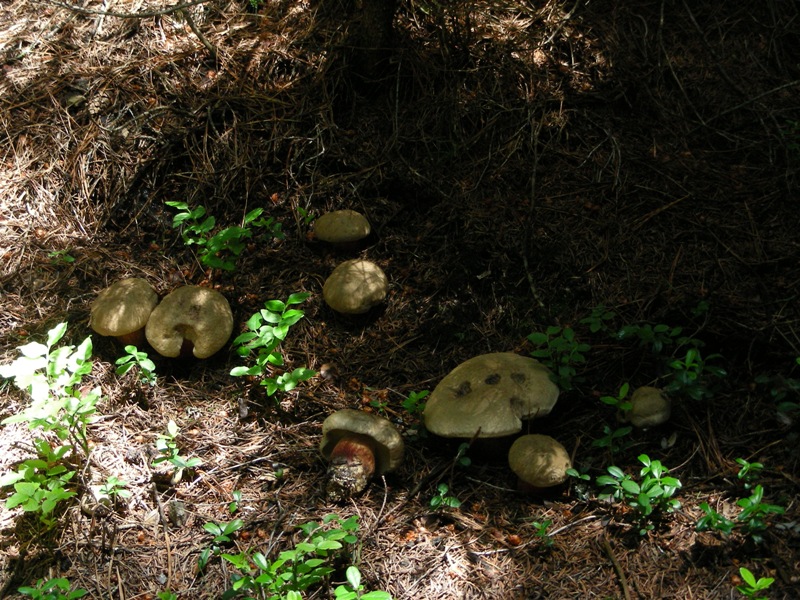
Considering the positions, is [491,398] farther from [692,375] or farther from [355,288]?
[355,288]

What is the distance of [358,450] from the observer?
10.2 ft

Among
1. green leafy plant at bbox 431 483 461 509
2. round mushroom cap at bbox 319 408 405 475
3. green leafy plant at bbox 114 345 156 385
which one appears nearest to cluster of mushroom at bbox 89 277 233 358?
green leafy plant at bbox 114 345 156 385

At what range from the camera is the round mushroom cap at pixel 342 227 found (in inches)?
156

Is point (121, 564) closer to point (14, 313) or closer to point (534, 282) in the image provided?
point (14, 313)

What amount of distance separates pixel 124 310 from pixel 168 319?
0.25 meters

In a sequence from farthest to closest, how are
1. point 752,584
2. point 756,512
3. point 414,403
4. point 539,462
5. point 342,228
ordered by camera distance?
point 342,228 < point 414,403 < point 539,462 < point 756,512 < point 752,584

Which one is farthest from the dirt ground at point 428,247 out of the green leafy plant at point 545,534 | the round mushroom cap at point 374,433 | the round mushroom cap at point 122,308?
the round mushroom cap at point 122,308

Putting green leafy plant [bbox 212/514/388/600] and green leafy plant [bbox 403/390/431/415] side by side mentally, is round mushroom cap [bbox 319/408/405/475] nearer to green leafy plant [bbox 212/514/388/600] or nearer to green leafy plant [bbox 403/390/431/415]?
green leafy plant [bbox 403/390/431/415]

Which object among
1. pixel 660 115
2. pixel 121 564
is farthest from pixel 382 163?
pixel 121 564

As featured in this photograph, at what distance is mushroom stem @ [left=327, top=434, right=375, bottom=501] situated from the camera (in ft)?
Answer: 10.0

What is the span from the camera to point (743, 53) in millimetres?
4402

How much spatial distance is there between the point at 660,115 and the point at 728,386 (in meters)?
1.78

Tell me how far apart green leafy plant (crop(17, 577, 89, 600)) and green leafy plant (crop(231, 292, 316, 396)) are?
3.77 ft

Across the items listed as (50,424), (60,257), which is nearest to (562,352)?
(50,424)
